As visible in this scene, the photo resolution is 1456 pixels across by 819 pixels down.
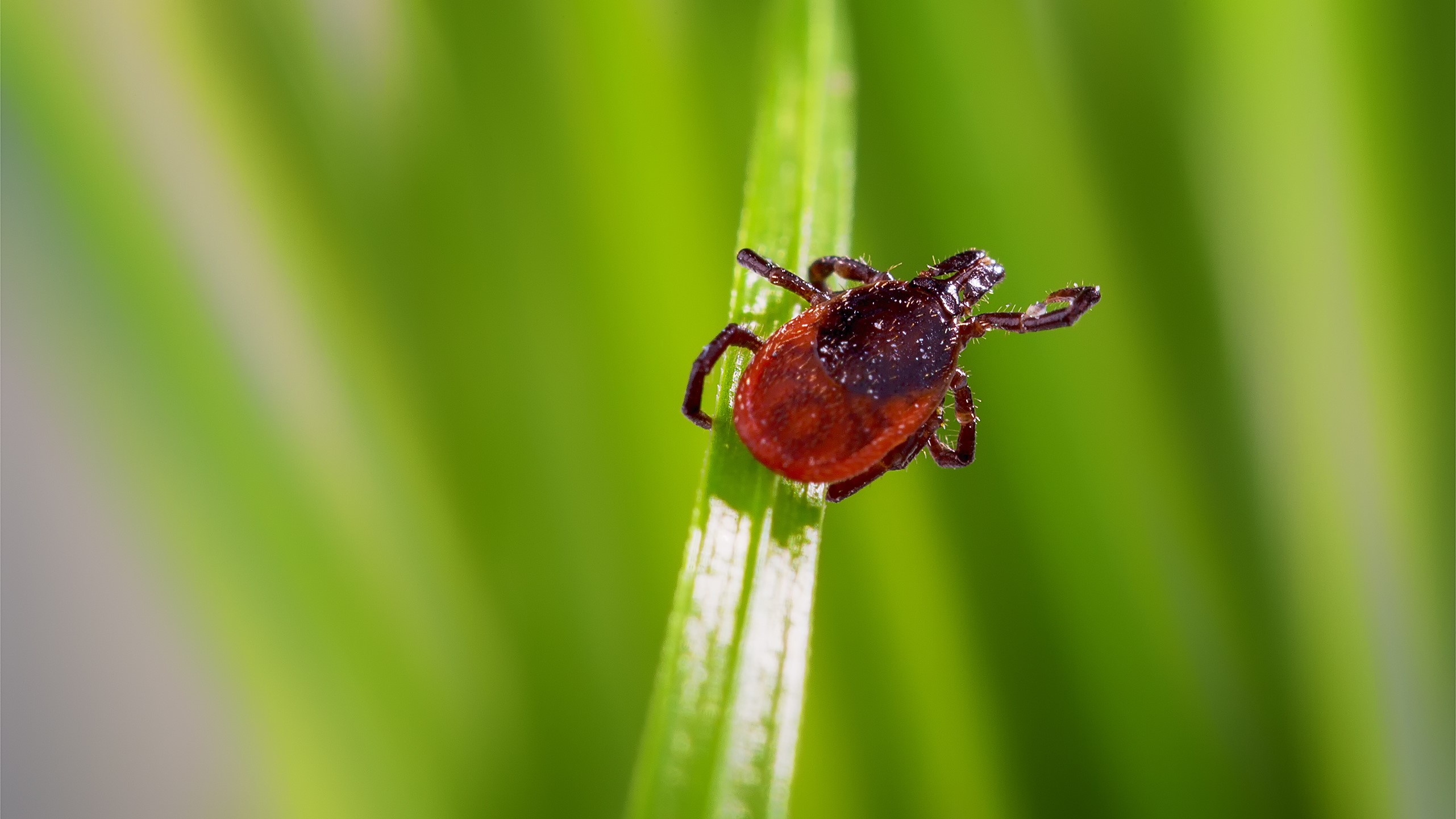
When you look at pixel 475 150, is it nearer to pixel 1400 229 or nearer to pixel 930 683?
pixel 930 683

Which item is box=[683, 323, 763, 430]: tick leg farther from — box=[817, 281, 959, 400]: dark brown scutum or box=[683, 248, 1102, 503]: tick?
box=[817, 281, 959, 400]: dark brown scutum

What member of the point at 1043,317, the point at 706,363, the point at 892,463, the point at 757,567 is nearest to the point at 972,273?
the point at 1043,317

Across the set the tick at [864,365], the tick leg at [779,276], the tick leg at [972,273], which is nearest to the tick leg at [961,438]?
the tick at [864,365]

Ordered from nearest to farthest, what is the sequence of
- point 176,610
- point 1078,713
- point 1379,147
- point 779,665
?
point 779,665, point 1078,713, point 1379,147, point 176,610

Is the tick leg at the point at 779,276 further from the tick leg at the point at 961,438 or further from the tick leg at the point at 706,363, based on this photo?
the tick leg at the point at 961,438

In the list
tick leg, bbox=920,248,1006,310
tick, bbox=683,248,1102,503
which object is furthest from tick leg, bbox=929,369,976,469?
tick leg, bbox=920,248,1006,310

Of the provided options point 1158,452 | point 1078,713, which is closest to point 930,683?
point 1078,713
